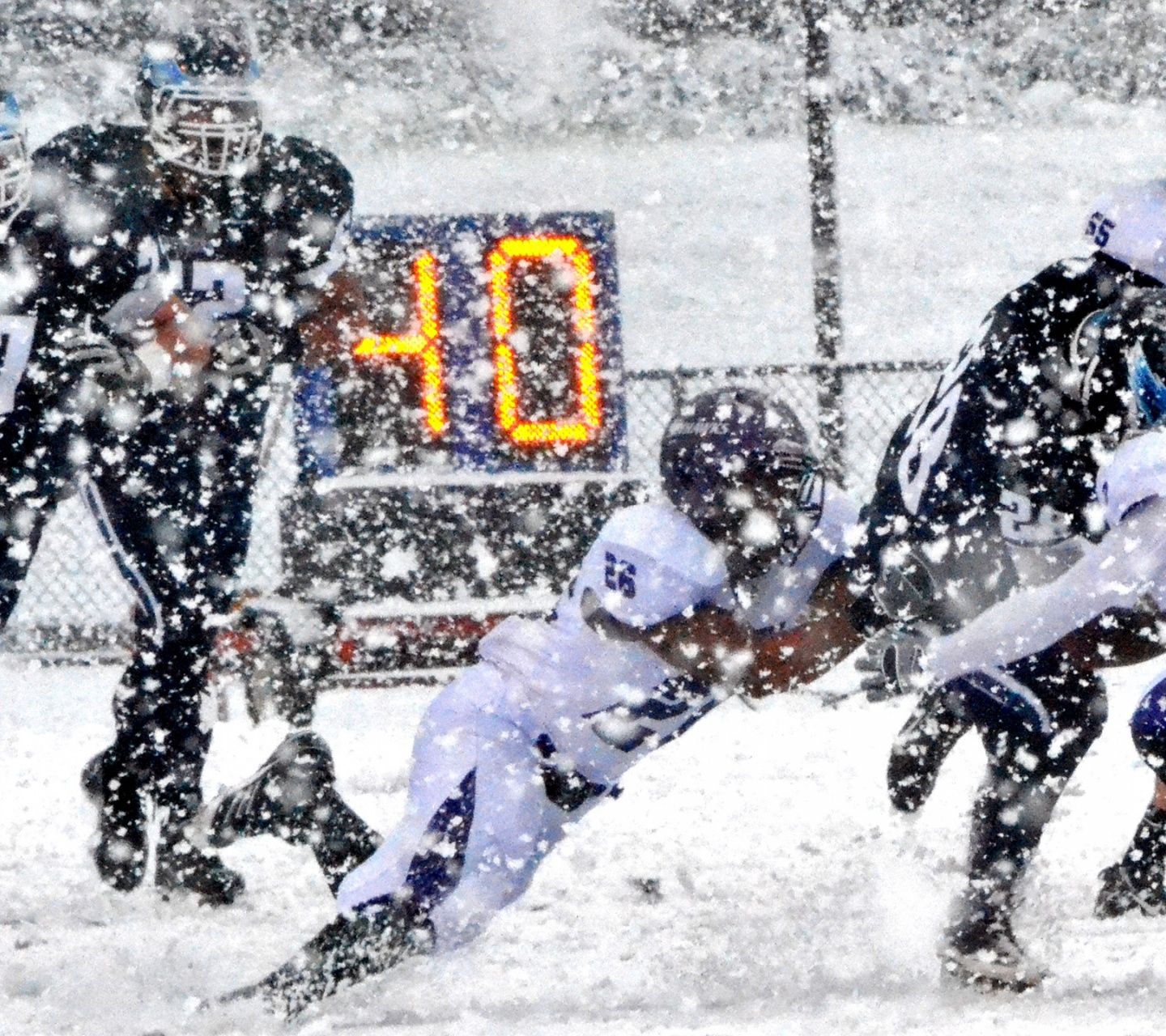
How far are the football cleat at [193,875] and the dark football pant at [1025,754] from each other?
1.47 meters

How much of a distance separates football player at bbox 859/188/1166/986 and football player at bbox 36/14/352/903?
1.33 m

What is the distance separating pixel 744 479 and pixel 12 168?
166 centimetres

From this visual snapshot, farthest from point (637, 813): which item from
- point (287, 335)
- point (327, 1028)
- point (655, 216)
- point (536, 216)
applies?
point (655, 216)

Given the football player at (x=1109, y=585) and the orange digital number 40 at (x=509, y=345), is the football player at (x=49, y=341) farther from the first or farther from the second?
the orange digital number 40 at (x=509, y=345)

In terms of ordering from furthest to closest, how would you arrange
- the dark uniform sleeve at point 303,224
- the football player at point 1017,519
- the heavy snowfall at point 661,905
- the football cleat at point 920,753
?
the football cleat at point 920,753, the dark uniform sleeve at point 303,224, the football player at point 1017,519, the heavy snowfall at point 661,905

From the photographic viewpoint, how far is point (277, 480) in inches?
405

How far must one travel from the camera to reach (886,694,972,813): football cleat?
3744 mm

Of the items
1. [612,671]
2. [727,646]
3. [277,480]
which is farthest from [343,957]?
[277,480]

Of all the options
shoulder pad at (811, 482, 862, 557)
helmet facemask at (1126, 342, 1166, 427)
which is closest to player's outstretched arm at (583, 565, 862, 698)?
shoulder pad at (811, 482, 862, 557)

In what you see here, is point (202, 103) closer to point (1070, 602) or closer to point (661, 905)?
point (661, 905)

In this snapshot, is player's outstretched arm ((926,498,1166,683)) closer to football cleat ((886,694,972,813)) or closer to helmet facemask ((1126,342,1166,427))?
helmet facemask ((1126,342,1166,427))

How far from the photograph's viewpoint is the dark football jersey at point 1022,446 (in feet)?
9.34

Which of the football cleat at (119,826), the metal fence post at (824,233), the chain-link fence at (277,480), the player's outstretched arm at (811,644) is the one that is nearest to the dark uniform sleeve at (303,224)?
the chain-link fence at (277,480)

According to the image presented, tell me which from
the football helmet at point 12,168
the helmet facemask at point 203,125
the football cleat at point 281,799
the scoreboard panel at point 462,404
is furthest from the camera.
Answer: the scoreboard panel at point 462,404
